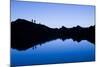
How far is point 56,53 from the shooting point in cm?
270

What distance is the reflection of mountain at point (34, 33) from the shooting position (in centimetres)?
250

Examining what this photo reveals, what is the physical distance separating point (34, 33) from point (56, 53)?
0.38m

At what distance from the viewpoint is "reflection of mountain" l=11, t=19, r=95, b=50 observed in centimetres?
250

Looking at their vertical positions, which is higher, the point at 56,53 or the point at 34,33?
the point at 34,33

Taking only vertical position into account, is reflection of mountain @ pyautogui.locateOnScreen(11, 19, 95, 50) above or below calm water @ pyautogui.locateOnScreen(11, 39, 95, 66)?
above

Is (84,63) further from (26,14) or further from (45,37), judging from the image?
(26,14)

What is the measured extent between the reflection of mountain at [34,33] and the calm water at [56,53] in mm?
56

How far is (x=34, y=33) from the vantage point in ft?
8.52

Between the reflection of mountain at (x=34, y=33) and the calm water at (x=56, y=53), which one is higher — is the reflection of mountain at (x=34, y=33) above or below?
above

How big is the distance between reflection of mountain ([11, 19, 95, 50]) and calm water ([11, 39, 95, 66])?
0.06 metres
